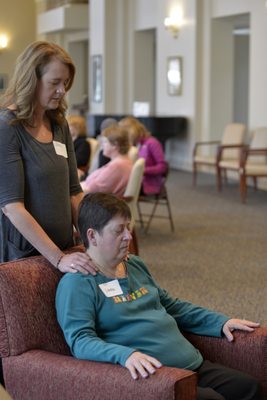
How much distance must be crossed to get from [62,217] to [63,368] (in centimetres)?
73

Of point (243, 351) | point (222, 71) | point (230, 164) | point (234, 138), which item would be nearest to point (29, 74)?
point (243, 351)

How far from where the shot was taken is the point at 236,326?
257 centimetres

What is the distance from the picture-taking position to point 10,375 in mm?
2334

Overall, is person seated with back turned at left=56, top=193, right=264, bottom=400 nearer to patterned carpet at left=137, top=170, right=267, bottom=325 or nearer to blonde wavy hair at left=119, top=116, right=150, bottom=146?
patterned carpet at left=137, top=170, right=267, bottom=325

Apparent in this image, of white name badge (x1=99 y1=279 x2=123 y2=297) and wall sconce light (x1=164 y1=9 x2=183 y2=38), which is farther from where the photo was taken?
wall sconce light (x1=164 y1=9 x2=183 y2=38)

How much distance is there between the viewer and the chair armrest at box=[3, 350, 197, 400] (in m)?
2.03

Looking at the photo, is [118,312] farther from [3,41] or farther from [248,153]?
[3,41]

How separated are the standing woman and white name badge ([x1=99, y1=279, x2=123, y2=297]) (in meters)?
0.12

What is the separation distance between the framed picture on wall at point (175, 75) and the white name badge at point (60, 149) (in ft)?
35.1

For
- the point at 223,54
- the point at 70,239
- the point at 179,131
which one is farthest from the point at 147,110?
the point at 70,239

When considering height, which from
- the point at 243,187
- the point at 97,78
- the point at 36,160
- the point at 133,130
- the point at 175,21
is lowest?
the point at 243,187

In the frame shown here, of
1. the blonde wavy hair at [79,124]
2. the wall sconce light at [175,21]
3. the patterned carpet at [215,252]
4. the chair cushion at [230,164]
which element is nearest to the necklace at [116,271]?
the patterned carpet at [215,252]

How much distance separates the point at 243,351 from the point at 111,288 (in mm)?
497

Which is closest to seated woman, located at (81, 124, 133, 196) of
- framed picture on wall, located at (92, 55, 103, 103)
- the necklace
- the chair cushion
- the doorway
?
the necklace
